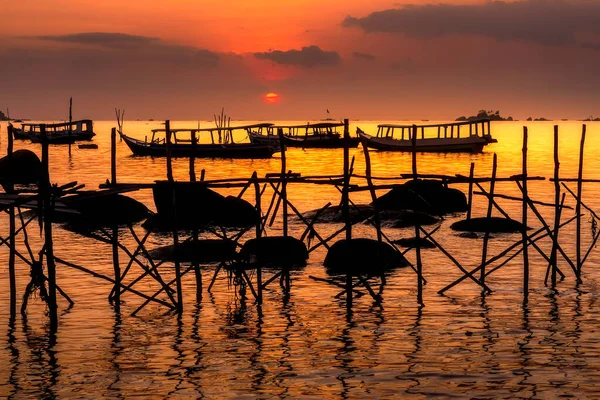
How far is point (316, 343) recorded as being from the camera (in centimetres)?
1625

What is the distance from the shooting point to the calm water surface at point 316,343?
13633mm

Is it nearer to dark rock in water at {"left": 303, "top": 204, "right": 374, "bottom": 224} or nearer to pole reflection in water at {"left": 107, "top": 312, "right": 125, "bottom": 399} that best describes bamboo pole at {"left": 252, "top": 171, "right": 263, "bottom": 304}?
pole reflection in water at {"left": 107, "top": 312, "right": 125, "bottom": 399}

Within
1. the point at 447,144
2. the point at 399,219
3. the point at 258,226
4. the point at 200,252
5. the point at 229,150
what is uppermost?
the point at 447,144

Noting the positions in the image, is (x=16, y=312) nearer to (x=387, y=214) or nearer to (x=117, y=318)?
(x=117, y=318)

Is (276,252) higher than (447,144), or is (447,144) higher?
(447,144)

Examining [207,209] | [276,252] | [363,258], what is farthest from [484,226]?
[276,252]

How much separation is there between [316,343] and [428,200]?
23.7 metres

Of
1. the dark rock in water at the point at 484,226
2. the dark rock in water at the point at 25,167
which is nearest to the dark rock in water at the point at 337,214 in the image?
the dark rock in water at the point at 484,226

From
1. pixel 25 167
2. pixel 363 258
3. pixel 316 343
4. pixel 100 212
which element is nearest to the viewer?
pixel 316 343

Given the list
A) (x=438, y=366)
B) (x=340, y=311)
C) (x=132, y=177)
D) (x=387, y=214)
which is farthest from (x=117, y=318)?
(x=132, y=177)

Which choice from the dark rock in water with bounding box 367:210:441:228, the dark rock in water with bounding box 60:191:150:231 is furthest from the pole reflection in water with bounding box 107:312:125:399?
the dark rock in water with bounding box 367:210:441:228

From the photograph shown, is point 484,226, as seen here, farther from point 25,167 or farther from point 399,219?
point 25,167

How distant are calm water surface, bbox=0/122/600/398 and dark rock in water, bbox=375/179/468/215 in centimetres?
1287

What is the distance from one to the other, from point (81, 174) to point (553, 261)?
2259 inches
